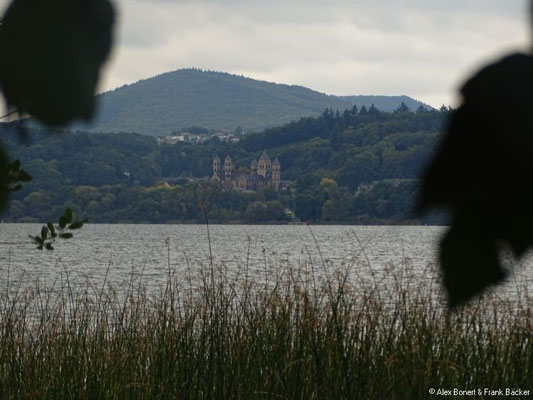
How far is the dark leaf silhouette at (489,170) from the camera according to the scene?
0.27 meters

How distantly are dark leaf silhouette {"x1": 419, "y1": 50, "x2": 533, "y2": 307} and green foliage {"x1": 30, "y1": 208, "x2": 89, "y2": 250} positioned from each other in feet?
6.82

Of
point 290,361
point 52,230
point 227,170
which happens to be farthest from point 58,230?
point 227,170

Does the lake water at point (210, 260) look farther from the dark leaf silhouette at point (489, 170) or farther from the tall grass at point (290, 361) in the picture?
the tall grass at point (290, 361)

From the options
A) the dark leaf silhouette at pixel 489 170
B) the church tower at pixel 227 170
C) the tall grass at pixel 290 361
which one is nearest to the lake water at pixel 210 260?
the dark leaf silhouette at pixel 489 170

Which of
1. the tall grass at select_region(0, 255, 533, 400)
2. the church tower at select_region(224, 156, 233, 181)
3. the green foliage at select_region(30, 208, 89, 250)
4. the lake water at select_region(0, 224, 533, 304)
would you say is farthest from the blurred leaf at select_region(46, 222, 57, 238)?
the church tower at select_region(224, 156, 233, 181)

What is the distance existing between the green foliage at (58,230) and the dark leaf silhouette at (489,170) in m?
2.08

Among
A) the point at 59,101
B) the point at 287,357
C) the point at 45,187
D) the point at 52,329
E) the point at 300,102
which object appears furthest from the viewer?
the point at 300,102

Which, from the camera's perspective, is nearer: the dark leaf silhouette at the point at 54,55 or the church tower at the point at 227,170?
the dark leaf silhouette at the point at 54,55

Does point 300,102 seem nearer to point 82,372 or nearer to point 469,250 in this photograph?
point 82,372

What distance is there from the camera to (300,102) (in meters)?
66.0

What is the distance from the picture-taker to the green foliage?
2.32m

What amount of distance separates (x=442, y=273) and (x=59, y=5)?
168mm

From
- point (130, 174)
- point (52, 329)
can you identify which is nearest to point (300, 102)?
point (52, 329)

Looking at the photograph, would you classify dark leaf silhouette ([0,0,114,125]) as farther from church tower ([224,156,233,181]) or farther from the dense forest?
church tower ([224,156,233,181])
